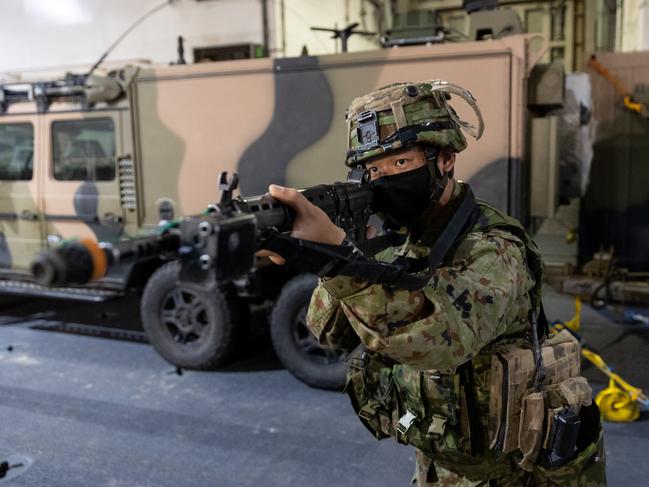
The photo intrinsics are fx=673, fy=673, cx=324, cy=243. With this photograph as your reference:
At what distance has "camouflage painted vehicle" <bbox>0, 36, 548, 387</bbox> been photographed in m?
4.02

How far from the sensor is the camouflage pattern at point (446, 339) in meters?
1.23

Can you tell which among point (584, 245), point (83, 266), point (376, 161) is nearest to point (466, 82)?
point (376, 161)

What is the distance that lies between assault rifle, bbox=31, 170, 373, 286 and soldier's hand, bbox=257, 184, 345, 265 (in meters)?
0.02

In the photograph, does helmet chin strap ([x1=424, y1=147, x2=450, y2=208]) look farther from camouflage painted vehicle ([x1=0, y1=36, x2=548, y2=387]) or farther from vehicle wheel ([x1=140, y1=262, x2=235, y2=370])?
vehicle wheel ([x1=140, y1=262, x2=235, y2=370])

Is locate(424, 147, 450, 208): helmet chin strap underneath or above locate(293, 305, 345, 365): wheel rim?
above

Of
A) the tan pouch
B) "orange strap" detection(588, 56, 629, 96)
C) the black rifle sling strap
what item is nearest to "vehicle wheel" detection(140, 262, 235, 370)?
the tan pouch

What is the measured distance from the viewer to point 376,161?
163cm

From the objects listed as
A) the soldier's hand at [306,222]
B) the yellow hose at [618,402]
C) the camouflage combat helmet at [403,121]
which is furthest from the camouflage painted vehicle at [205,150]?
the soldier's hand at [306,222]

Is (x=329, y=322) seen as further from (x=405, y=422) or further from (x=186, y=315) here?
(x=186, y=315)

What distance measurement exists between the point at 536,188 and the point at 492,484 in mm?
2646

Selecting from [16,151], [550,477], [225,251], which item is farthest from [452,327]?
[16,151]

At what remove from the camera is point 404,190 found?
161cm

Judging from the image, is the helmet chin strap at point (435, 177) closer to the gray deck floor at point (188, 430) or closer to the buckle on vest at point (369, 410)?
the buckle on vest at point (369, 410)

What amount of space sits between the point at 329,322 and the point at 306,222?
27.5 inches
